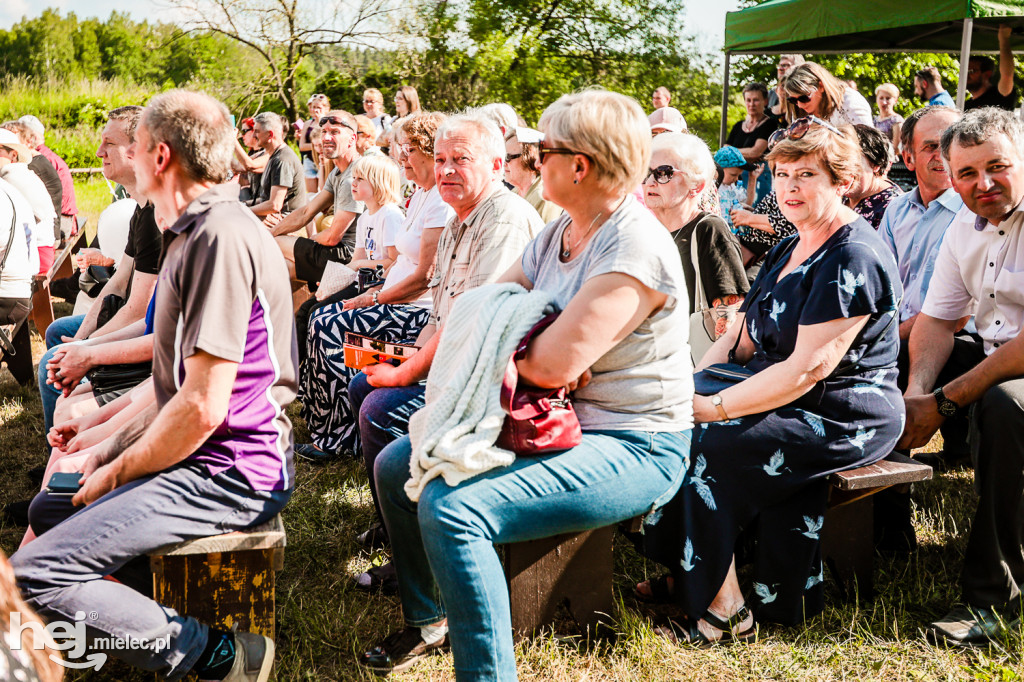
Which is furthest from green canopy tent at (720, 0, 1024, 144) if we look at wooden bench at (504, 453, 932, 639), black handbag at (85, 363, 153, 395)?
black handbag at (85, 363, 153, 395)

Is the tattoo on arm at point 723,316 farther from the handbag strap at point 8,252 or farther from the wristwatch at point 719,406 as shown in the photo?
the handbag strap at point 8,252

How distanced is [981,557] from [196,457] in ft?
7.54

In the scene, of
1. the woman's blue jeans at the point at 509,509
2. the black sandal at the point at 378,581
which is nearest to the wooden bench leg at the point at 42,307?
the black sandal at the point at 378,581

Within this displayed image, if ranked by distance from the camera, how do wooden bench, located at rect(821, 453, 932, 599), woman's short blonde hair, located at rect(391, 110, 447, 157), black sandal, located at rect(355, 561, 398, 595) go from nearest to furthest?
1. wooden bench, located at rect(821, 453, 932, 599)
2. black sandal, located at rect(355, 561, 398, 595)
3. woman's short blonde hair, located at rect(391, 110, 447, 157)

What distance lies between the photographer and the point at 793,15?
27.1 ft

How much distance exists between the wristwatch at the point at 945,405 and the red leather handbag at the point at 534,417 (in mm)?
1494

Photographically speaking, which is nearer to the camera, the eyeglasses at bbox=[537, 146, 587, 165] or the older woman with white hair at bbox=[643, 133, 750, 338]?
the eyeglasses at bbox=[537, 146, 587, 165]

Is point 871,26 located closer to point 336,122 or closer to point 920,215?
point 920,215

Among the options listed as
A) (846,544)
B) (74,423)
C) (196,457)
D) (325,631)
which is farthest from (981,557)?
(74,423)

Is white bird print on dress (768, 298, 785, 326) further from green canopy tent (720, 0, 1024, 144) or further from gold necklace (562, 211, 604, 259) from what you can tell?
green canopy tent (720, 0, 1024, 144)

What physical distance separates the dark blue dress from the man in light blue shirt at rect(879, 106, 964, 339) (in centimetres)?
111

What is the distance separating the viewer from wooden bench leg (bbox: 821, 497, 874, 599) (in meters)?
2.81

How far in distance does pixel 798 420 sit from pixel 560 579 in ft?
2.79

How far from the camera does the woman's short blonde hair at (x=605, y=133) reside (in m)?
2.09
